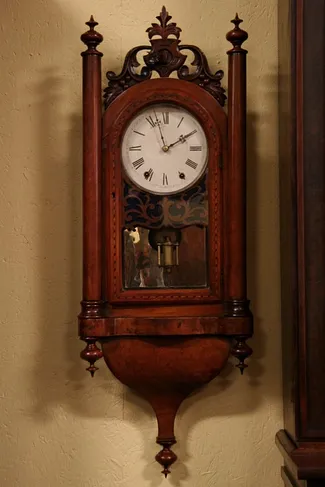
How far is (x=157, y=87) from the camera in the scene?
6.35 ft

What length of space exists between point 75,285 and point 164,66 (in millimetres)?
590

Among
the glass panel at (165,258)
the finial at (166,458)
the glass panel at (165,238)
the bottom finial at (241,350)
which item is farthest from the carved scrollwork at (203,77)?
the finial at (166,458)

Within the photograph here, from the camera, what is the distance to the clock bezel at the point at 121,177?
6.27 feet

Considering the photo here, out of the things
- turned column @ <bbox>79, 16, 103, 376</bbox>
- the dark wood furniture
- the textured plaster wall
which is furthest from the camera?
the textured plaster wall

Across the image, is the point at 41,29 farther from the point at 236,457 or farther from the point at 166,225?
the point at 236,457

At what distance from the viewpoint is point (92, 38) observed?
192 centimetres

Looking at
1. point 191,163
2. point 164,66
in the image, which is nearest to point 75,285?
point 191,163

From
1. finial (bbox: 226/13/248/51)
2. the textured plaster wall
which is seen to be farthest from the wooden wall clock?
the textured plaster wall

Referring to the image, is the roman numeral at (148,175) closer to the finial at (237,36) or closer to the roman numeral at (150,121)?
the roman numeral at (150,121)

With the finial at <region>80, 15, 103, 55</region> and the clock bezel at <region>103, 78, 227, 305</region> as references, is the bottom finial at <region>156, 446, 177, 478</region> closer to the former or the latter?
the clock bezel at <region>103, 78, 227, 305</region>

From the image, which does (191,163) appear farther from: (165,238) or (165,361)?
(165,361)

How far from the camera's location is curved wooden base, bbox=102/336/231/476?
1.91m

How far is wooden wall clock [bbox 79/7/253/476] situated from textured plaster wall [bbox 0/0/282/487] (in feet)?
0.43

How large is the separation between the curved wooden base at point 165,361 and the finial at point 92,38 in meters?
0.70
